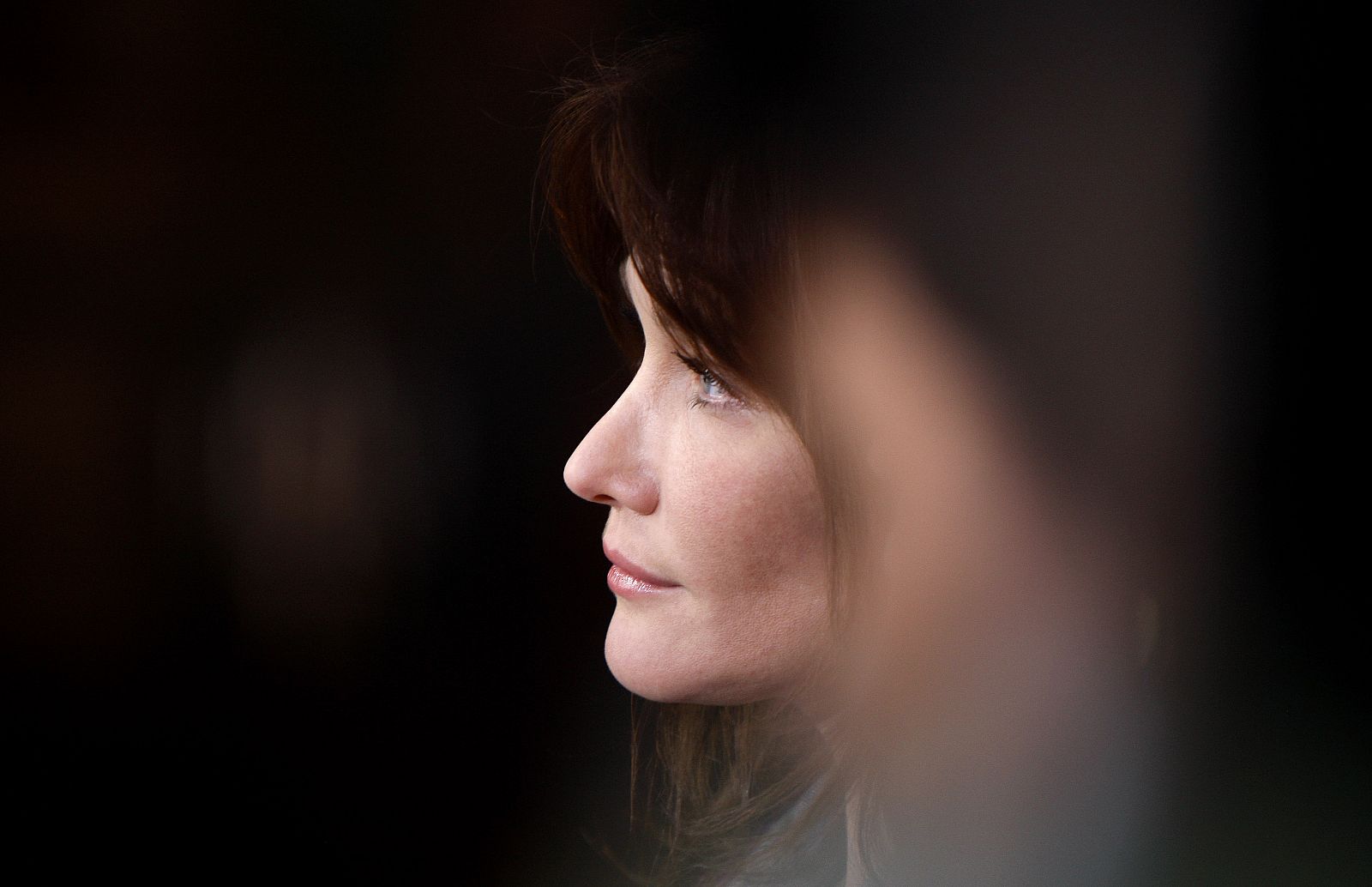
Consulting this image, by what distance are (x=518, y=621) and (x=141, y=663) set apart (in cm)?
30

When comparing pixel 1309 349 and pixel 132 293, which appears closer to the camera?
pixel 1309 349

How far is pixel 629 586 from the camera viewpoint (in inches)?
30.2

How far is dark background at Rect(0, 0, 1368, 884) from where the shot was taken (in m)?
0.76

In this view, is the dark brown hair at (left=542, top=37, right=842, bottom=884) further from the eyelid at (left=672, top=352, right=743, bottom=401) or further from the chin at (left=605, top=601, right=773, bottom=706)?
the chin at (left=605, top=601, right=773, bottom=706)

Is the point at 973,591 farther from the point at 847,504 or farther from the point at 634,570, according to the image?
the point at 634,570

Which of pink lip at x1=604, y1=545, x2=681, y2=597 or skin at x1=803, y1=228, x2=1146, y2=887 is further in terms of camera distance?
pink lip at x1=604, y1=545, x2=681, y2=597

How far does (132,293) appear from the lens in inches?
30.5

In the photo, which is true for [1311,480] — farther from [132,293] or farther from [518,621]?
[132,293]

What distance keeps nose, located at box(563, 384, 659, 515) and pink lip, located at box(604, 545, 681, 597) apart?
0.04m

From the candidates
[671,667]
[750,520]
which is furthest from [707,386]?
[671,667]

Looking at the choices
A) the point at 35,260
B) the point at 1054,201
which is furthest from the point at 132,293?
the point at 1054,201

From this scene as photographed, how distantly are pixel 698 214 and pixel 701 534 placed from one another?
0.75 ft

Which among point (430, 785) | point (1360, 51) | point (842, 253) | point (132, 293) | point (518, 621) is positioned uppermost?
point (1360, 51)

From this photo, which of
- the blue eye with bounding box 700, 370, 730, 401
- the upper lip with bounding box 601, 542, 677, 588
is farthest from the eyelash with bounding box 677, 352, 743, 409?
the upper lip with bounding box 601, 542, 677, 588
